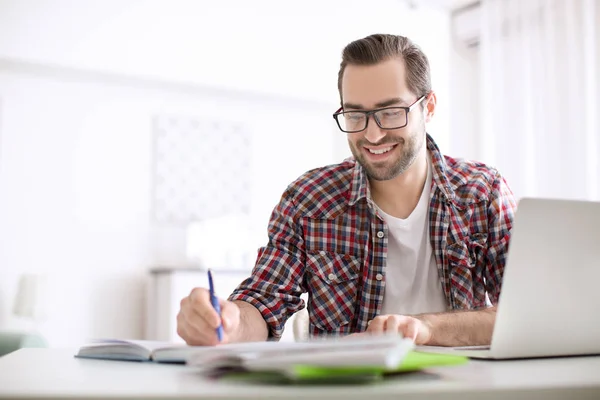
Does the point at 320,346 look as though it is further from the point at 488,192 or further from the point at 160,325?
the point at 160,325

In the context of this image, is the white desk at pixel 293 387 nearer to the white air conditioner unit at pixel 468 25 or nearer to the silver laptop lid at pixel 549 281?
the silver laptop lid at pixel 549 281

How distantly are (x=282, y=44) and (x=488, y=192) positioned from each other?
135 inches

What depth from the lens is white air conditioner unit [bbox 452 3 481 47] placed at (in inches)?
189

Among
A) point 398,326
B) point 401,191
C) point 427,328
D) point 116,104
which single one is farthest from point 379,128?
point 116,104

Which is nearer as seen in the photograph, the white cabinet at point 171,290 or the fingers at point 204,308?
the fingers at point 204,308

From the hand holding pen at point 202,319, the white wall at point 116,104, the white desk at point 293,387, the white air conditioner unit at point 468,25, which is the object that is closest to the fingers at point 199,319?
the hand holding pen at point 202,319

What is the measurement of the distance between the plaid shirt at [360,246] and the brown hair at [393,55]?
27 cm

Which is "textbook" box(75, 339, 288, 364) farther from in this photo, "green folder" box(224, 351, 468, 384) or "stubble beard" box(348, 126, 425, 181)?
"stubble beard" box(348, 126, 425, 181)

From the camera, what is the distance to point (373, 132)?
179cm

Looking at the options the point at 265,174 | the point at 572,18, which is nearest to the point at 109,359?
the point at 572,18

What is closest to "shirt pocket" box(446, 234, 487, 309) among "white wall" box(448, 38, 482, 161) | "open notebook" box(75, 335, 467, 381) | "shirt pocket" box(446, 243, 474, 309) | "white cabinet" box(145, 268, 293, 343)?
"shirt pocket" box(446, 243, 474, 309)

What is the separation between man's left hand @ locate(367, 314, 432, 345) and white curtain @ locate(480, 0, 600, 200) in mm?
2930

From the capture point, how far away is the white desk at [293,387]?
613mm

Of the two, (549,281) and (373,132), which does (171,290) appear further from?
(549,281)
